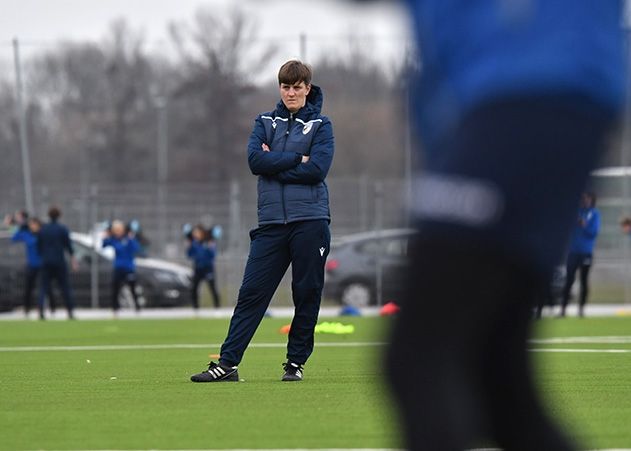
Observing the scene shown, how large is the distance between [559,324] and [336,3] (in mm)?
16482

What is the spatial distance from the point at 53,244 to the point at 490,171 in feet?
71.6

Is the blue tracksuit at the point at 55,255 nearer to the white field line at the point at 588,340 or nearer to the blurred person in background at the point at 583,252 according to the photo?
the blurred person in background at the point at 583,252

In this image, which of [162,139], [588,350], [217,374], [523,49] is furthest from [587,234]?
[162,139]

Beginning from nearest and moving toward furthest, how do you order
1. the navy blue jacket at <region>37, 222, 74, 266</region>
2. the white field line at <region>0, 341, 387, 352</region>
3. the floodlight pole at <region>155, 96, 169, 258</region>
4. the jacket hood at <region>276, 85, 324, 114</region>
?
the jacket hood at <region>276, 85, 324, 114</region> < the white field line at <region>0, 341, 387, 352</region> < the navy blue jacket at <region>37, 222, 74, 266</region> < the floodlight pole at <region>155, 96, 169, 258</region>

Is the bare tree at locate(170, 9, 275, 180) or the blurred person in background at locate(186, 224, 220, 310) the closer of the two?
the blurred person in background at locate(186, 224, 220, 310)

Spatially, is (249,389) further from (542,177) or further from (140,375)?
(542,177)

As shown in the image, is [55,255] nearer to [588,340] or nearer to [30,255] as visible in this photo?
[30,255]

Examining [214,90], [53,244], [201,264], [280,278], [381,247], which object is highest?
[214,90]

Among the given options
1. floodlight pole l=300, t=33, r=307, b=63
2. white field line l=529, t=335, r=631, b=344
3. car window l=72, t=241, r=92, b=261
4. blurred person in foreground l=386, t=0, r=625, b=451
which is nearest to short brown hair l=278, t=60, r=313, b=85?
white field line l=529, t=335, r=631, b=344

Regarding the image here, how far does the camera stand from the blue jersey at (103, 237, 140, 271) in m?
25.3

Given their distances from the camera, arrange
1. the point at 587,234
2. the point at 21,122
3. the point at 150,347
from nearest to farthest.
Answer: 1. the point at 150,347
2. the point at 587,234
3. the point at 21,122

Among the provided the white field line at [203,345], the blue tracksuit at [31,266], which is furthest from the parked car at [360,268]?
the white field line at [203,345]

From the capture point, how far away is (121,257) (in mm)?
25438

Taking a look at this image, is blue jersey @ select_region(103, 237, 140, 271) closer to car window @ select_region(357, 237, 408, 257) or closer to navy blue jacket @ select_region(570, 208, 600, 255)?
car window @ select_region(357, 237, 408, 257)
